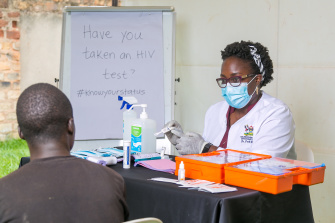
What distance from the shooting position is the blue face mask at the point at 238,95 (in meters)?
2.48

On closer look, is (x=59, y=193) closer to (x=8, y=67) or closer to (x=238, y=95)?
(x=238, y=95)

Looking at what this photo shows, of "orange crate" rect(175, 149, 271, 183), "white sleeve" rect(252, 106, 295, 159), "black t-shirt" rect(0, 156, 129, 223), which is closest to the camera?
"black t-shirt" rect(0, 156, 129, 223)

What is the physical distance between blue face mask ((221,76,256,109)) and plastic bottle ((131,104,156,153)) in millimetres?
417

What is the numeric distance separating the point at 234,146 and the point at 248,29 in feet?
3.94

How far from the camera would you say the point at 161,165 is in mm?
2174

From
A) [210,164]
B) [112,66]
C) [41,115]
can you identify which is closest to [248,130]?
[210,164]

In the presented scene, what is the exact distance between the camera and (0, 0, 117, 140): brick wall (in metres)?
5.28

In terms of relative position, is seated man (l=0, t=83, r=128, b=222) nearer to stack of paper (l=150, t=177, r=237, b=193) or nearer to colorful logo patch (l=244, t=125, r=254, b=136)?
stack of paper (l=150, t=177, r=237, b=193)

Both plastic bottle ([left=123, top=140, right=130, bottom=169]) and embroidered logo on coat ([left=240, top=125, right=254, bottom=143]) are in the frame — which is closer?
plastic bottle ([left=123, top=140, right=130, bottom=169])

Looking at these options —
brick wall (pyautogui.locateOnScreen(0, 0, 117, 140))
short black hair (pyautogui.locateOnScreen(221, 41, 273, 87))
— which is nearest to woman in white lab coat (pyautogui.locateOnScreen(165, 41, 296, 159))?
short black hair (pyautogui.locateOnScreen(221, 41, 273, 87))

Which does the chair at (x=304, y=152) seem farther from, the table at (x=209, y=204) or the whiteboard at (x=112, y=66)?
the whiteboard at (x=112, y=66)

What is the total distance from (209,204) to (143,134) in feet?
2.55

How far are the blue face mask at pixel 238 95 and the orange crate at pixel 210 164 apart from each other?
1.50 ft

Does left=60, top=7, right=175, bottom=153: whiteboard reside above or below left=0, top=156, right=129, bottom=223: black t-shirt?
above
